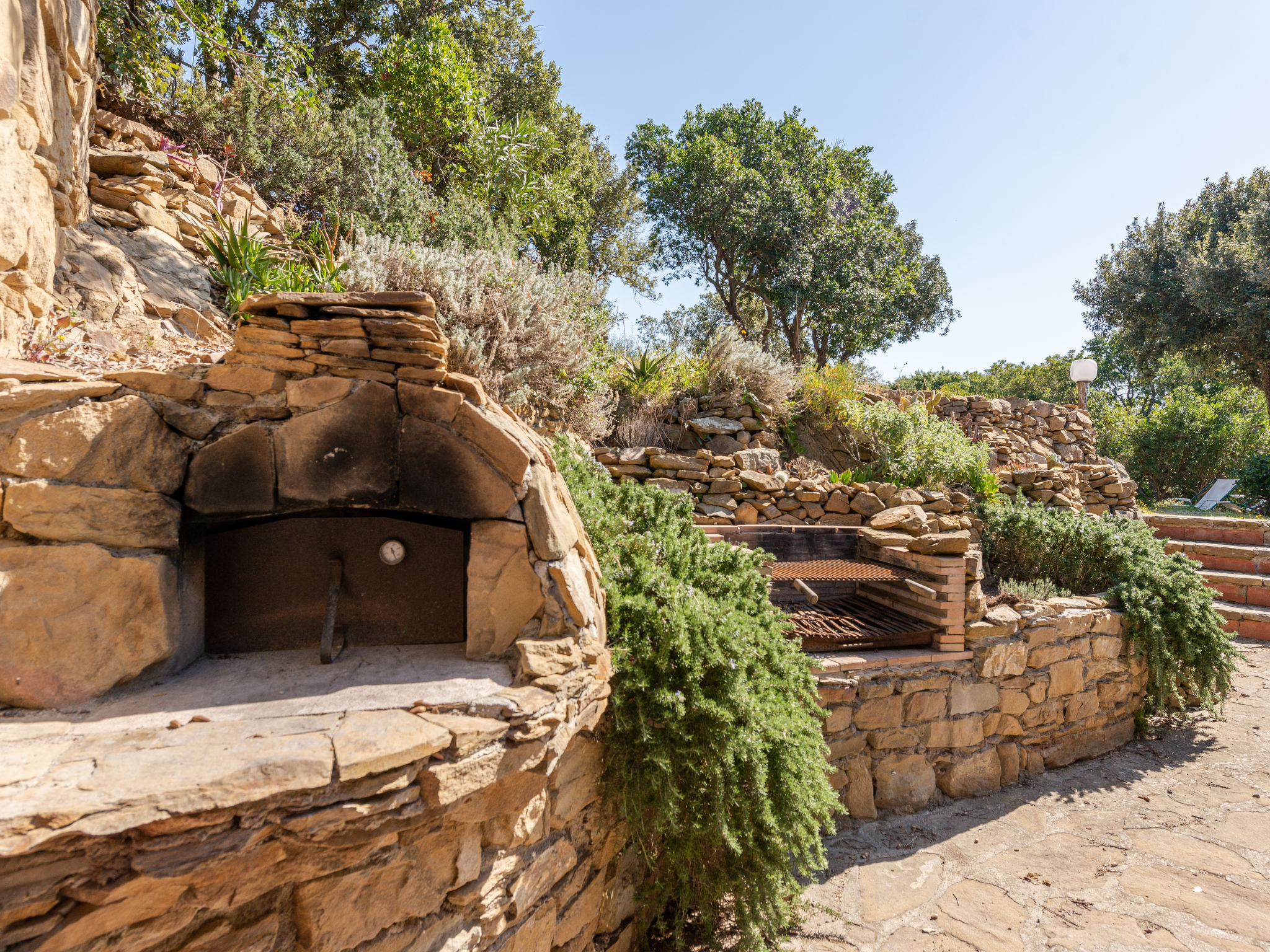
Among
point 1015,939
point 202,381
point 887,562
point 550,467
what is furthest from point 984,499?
point 202,381

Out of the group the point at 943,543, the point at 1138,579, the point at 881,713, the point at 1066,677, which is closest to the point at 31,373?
the point at 881,713

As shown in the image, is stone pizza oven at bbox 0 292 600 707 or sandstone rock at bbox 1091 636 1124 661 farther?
sandstone rock at bbox 1091 636 1124 661

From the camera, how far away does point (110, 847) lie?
1.32 m

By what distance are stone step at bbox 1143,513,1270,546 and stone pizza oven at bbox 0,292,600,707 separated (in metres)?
10.4

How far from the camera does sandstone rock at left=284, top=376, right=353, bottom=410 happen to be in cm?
218

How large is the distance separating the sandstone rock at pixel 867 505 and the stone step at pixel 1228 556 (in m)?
5.15

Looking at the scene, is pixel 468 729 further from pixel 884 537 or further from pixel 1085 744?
pixel 1085 744

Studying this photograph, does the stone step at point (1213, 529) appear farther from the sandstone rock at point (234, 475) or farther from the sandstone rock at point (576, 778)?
the sandstone rock at point (234, 475)

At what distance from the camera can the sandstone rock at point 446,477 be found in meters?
2.23

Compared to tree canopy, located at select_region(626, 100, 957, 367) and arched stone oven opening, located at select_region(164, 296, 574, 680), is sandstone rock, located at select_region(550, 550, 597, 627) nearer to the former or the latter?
arched stone oven opening, located at select_region(164, 296, 574, 680)

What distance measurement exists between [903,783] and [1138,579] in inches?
117

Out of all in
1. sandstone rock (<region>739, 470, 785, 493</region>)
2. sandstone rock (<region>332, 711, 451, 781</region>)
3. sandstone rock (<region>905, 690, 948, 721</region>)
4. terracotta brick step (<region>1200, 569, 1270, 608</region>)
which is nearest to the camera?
sandstone rock (<region>332, 711, 451, 781</region>)

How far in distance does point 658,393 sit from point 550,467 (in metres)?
4.02

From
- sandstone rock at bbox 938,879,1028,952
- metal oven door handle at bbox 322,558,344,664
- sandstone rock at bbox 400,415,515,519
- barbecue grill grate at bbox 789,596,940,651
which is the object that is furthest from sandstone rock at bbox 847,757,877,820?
metal oven door handle at bbox 322,558,344,664
